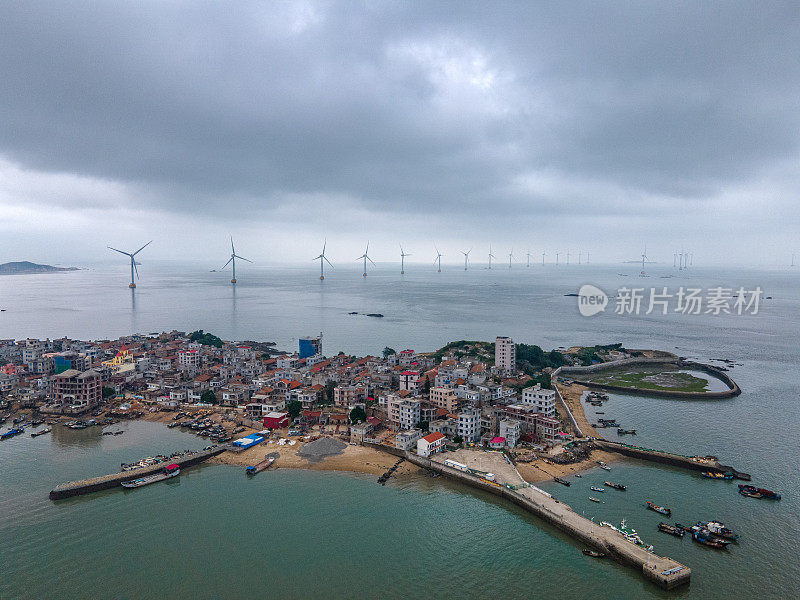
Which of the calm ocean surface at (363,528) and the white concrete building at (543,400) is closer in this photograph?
the calm ocean surface at (363,528)

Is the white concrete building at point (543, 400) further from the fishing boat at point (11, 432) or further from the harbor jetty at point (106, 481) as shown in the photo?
the fishing boat at point (11, 432)

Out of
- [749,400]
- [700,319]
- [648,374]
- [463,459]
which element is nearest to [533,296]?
[700,319]

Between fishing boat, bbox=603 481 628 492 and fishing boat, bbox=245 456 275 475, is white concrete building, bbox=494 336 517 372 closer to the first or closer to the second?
fishing boat, bbox=603 481 628 492

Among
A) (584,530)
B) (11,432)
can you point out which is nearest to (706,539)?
(584,530)

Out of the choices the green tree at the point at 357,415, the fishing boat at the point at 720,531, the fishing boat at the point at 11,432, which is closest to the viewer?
the fishing boat at the point at 720,531

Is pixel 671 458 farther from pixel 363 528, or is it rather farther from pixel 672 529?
pixel 363 528

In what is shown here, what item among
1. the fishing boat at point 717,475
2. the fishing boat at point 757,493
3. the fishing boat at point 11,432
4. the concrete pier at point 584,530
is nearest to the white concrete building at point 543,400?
the concrete pier at point 584,530

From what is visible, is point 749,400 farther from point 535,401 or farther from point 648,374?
point 535,401
